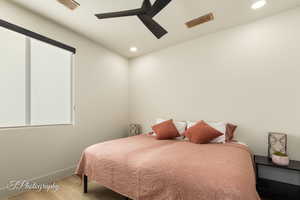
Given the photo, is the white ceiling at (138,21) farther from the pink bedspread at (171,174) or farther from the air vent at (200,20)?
the pink bedspread at (171,174)

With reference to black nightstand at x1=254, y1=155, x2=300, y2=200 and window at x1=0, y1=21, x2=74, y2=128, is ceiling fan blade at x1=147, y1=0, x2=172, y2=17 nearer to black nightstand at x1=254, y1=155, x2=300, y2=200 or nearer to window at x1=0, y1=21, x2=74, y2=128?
window at x1=0, y1=21, x2=74, y2=128

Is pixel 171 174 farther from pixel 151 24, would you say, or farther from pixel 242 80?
pixel 242 80

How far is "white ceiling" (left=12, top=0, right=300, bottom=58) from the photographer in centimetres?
204

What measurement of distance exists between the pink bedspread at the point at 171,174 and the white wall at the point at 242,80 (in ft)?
3.95

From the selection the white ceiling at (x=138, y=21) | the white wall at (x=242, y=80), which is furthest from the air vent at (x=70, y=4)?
the white wall at (x=242, y=80)

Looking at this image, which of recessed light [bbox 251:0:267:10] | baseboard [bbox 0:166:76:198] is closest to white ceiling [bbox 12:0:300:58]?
recessed light [bbox 251:0:267:10]

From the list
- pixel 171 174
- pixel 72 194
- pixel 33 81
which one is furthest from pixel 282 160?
pixel 33 81

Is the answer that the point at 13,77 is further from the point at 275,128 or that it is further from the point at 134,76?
the point at 275,128

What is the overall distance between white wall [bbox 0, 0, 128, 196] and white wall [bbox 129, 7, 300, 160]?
1028 millimetres

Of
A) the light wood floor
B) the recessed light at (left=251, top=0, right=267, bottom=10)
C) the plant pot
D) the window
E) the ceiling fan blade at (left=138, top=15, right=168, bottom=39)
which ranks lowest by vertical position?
the light wood floor

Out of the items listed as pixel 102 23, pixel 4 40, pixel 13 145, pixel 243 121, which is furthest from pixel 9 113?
pixel 243 121

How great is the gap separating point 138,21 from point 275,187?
3.36m

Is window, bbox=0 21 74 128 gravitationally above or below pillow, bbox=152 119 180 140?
above

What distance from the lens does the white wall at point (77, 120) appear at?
198 centimetres
